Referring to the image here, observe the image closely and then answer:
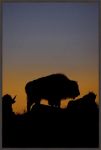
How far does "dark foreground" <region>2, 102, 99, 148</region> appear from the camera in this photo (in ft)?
11.1

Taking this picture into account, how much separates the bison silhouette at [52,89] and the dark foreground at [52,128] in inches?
3.6

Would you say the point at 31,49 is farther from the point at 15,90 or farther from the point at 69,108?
the point at 69,108

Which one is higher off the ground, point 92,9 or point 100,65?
point 92,9

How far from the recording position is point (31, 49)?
11.1 feet

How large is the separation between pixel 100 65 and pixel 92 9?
0.57 metres

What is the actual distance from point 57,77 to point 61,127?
1.68 ft

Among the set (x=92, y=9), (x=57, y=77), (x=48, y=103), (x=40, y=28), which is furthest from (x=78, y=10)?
(x=48, y=103)

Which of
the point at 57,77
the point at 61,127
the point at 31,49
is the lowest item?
the point at 61,127

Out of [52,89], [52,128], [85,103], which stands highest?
[52,89]

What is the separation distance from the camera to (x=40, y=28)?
3.39 metres

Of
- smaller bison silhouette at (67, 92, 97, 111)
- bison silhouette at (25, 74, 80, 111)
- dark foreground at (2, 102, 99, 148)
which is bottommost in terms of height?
dark foreground at (2, 102, 99, 148)

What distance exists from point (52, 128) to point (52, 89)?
40 centimetres

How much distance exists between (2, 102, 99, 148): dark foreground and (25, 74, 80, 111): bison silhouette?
9 centimetres

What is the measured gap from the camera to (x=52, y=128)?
3.41 m
